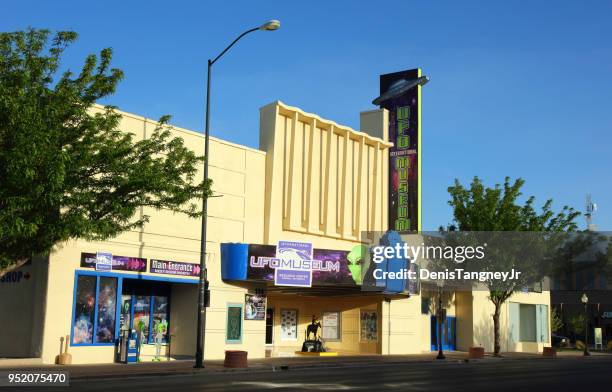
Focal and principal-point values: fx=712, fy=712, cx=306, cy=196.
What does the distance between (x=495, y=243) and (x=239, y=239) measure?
1789 centimetres

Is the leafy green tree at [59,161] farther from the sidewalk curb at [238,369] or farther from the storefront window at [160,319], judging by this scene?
the storefront window at [160,319]

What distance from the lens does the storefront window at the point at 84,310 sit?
27062 mm

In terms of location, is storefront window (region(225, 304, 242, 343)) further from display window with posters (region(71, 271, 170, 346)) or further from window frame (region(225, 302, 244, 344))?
display window with posters (region(71, 271, 170, 346))

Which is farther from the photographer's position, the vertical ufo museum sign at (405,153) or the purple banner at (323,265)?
the vertical ufo museum sign at (405,153)

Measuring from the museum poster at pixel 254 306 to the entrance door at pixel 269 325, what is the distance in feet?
18.9

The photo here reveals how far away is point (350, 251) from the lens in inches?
1398

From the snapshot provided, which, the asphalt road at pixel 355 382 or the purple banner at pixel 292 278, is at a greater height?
the purple banner at pixel 292 278

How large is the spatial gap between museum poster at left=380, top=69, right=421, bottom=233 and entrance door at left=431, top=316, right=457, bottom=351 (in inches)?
354

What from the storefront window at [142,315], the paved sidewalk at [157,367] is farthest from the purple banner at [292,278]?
the storefront window at [142,315]

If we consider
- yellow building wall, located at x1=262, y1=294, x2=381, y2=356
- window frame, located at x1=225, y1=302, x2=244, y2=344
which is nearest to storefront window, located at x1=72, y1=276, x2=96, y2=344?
window frame, located at x1=225, y1=302, x2=244, y2=344

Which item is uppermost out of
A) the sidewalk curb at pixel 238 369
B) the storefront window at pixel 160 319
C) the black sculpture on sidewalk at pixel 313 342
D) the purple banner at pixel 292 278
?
the purple banner at pixel 292 278

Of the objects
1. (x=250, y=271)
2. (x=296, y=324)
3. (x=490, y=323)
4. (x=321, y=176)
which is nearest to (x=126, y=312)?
(x=250, y=271)

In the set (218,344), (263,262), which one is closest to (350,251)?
(263,262)

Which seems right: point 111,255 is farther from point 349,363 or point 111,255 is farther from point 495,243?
point 495,243
